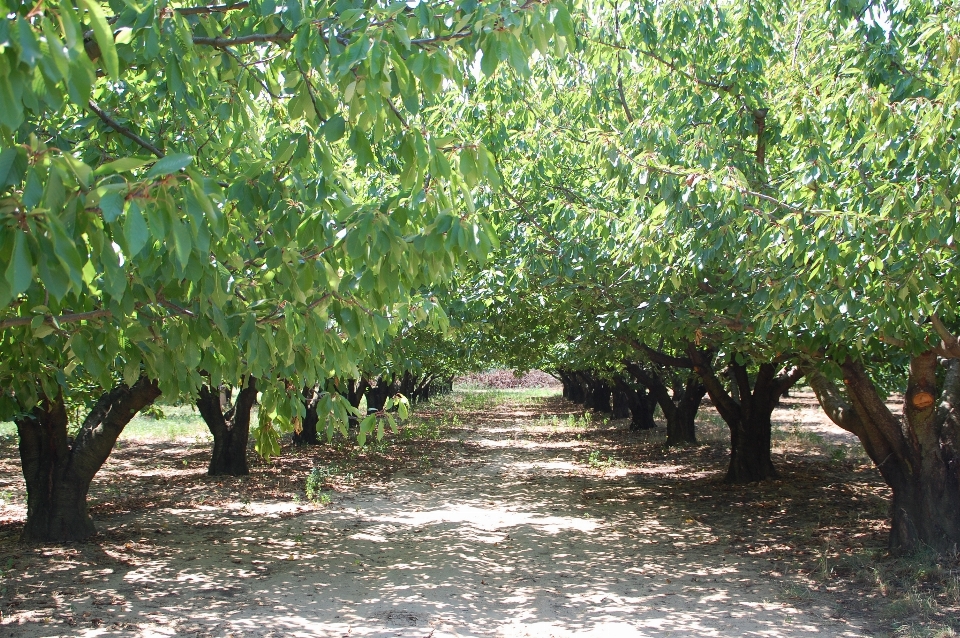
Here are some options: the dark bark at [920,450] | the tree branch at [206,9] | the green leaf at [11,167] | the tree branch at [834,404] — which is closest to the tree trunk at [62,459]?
the tree branch at [206,9]

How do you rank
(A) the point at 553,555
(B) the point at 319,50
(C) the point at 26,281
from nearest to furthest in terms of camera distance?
(C) the point at 26,281 < (B) the point at 319,50 < (A) the point at 553,555

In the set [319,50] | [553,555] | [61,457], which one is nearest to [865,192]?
[319,50]

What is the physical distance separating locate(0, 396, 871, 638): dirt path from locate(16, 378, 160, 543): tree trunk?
1.74ft

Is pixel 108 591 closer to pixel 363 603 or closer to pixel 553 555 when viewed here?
pixel 363 603

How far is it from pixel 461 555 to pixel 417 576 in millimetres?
1092

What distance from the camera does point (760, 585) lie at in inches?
287

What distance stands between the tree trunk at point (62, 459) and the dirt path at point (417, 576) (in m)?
0.53

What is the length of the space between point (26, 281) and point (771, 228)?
17.1 ft

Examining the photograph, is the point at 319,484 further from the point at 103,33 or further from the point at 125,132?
the point at 103,33

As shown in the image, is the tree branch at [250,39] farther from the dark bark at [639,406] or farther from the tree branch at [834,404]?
the dark bark at [639,406]

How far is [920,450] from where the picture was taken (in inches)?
309

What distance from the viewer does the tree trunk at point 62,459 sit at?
8.65m

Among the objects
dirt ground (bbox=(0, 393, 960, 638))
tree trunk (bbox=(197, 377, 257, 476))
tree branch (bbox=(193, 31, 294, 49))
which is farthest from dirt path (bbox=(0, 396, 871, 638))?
tree branch (bbox=(193, 31, 294, 49))

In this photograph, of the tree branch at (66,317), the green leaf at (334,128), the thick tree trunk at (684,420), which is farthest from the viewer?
the thick tree trunk at (684,420)
